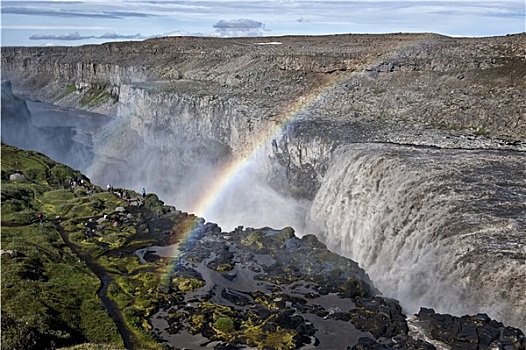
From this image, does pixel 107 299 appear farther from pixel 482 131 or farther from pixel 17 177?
pixel 17 177

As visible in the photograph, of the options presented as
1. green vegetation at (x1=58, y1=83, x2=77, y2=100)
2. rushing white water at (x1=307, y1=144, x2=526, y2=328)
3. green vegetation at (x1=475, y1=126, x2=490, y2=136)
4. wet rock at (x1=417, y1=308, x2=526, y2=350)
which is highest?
green vegetation at (x1=58, y1=83, x2=77, y2=100)

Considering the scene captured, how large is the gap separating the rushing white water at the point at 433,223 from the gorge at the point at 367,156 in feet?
0.37

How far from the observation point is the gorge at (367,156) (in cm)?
3447

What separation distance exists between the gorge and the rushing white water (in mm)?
111

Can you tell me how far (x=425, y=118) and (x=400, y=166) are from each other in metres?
22.1

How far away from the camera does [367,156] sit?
49.8 m

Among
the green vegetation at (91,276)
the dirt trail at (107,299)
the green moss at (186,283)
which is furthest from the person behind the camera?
the green moss at (186,283)

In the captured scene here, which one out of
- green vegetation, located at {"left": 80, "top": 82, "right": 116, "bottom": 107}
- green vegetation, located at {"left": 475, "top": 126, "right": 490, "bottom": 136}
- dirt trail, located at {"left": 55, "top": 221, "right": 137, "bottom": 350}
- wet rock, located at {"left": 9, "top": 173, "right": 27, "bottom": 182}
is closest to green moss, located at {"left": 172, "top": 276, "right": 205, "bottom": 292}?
dirt trail, located at {"left": 55, "top": 221, "right": 137, "bottom": 350}

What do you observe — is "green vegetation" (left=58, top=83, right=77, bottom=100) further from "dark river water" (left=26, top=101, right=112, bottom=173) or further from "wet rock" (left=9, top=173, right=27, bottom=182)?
"wet rock" (left=9, top=173, right=27, bottom=182)

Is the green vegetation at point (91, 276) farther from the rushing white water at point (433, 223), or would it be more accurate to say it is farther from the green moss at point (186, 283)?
the rushing white water at point (433, 223)

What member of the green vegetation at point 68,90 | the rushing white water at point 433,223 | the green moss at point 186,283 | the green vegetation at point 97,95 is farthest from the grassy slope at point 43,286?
the green vegetation at point 68,90

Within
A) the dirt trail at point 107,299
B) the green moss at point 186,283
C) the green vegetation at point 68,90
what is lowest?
the dirt trail at point 107,299

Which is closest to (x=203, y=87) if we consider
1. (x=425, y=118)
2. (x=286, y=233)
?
(x=425, y=118)

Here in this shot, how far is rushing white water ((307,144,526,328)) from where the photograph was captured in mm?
31219
